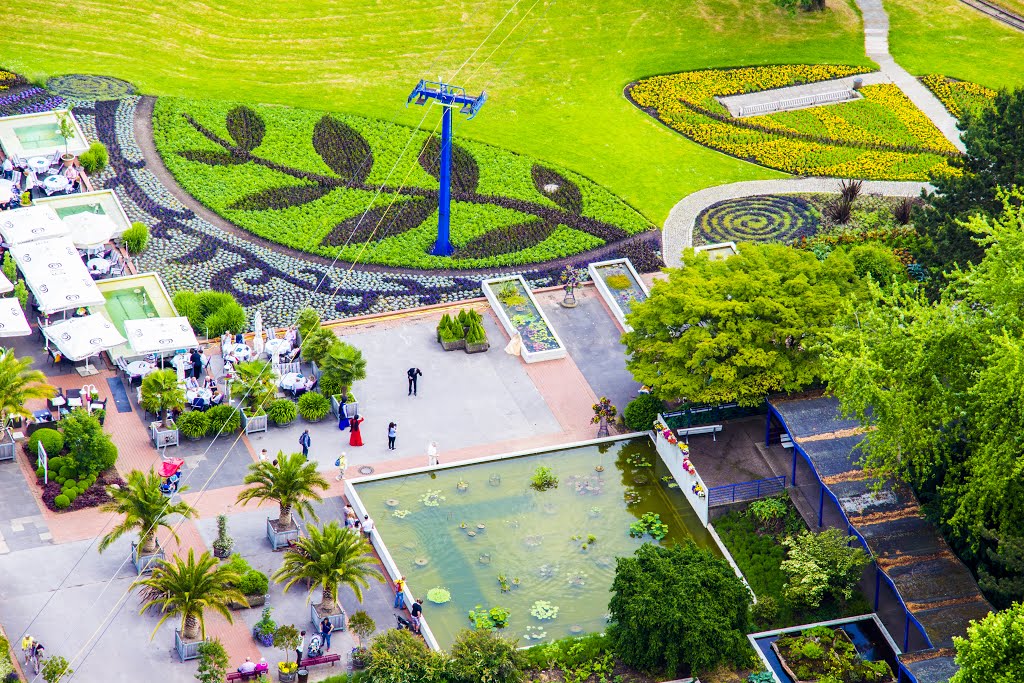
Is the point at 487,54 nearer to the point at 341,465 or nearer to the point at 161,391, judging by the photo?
the point at 161,391

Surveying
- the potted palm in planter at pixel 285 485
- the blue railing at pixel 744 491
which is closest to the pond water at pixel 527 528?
the blue railing at pixel 744 491

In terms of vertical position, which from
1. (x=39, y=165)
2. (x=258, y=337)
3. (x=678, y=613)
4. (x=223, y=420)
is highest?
(x=678, y=613)

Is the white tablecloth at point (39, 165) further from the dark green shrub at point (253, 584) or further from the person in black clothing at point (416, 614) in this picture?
the person in black clothing at point (416, 614)

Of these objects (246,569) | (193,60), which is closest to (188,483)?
(246,569)

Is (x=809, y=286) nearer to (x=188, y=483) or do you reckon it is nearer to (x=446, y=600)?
(x=446, y=600)

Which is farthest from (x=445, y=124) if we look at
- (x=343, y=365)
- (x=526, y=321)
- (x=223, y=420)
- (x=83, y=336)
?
(x=83, y=336)

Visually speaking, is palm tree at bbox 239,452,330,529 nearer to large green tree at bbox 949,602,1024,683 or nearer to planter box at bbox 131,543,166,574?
planter box at bbox 131,543,166,574
